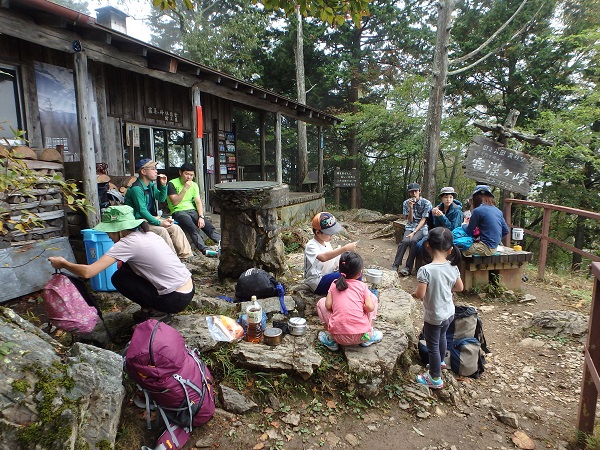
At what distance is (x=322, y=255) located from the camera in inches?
146

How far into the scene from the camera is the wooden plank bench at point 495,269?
550cm

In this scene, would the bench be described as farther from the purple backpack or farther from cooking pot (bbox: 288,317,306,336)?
the purple backpack

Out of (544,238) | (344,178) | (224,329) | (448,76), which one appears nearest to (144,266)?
(224,329)

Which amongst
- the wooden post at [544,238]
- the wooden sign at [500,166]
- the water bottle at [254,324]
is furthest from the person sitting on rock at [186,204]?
the wooden post at [544,238]

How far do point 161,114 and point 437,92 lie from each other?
7.19m

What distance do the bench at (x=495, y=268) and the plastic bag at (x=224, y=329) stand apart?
385 cm

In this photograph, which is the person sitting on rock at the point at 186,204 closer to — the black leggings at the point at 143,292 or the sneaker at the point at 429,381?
the black leggings at the point at 143,292

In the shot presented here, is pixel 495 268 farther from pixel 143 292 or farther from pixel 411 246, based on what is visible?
pixel 143 292

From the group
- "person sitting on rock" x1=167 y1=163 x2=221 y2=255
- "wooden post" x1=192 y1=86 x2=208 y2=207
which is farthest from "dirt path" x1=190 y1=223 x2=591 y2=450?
"wooden post" x1=192 y1=86 x2=208 y2=207

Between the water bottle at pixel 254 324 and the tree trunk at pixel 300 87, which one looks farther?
the tree trunk at pixel 300 87

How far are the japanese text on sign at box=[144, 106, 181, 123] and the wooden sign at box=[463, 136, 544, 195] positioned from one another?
7214mm

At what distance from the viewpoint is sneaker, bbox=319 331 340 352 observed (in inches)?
128

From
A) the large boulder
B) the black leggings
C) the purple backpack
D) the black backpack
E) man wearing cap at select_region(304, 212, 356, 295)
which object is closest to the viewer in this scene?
the large boulder

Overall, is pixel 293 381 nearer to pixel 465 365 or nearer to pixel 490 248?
pixel 465 365
